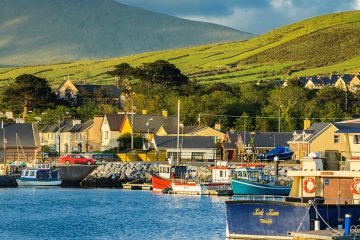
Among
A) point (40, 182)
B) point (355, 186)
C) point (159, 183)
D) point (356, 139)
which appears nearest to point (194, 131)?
point (40, 182)

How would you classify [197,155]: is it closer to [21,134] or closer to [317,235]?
[21,134]

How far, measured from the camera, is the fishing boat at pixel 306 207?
152 ft

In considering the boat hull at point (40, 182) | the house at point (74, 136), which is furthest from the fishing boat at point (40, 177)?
the house at point (74, 136)

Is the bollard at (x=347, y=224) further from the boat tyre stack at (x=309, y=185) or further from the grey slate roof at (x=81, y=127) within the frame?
the grey slate roof at (x=81, y=127)

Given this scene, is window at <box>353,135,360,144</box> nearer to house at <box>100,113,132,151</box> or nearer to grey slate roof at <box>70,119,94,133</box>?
house at <box>100,113,132,151</box>

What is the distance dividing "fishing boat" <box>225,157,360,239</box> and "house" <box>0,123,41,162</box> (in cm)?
8067

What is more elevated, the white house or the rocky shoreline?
the white house

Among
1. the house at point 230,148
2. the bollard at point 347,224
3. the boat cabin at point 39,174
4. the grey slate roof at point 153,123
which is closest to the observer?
the bollard at point 347,224

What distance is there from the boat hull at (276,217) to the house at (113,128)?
8819 centimetres

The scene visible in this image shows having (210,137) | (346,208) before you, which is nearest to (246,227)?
(346,208)

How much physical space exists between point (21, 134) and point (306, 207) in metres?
87.0

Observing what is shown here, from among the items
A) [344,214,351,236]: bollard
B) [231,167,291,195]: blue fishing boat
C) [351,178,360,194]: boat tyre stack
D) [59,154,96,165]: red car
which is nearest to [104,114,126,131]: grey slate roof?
[59,154,96,165]: red car

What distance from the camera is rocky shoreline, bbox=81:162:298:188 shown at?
353ft

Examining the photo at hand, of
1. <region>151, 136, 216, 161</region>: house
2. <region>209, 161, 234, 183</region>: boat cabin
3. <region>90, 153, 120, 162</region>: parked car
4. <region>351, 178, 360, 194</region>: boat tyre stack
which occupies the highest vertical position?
<region>151, 136, 216, 161</region>: house
